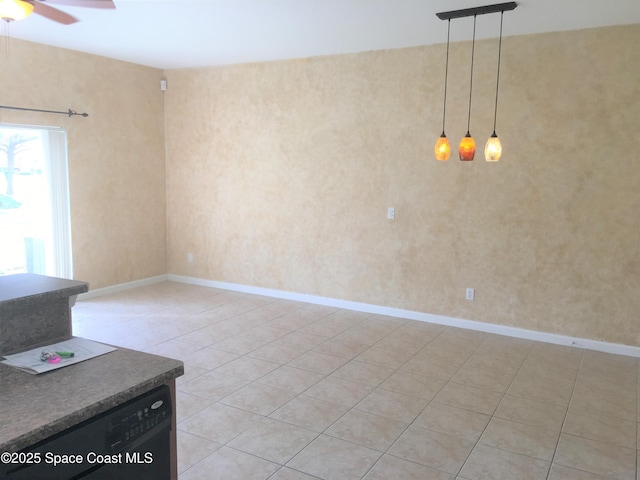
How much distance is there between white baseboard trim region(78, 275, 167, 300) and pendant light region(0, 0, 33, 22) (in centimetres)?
368

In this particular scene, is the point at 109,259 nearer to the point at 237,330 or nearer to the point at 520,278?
the point at 237,330

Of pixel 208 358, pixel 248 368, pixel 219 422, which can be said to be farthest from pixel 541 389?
pixel 208 358

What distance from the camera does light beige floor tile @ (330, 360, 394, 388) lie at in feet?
12.2

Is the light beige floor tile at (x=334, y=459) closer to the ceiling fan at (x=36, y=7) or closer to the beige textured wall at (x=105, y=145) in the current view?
the ceiling fan at (x=36, y=7)

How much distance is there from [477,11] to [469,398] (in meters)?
2.94

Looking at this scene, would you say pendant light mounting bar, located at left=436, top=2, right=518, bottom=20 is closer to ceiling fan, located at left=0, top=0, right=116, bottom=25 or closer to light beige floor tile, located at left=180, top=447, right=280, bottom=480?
ceiling fan, located at left=0, top=0, right=116, bottom=25

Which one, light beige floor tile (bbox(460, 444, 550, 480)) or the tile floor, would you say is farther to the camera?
the tile floor

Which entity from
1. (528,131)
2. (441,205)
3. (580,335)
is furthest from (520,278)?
(528,131)

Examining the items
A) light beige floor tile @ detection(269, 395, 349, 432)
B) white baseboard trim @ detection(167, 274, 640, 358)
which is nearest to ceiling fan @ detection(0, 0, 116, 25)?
light beige floor tile @ detection(269, 395, 349, 432)

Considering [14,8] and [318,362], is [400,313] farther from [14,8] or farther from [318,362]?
[14,8]

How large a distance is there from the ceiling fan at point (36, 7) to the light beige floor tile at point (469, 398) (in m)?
3.21

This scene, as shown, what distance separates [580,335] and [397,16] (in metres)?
3.25

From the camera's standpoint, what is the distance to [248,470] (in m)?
2.57

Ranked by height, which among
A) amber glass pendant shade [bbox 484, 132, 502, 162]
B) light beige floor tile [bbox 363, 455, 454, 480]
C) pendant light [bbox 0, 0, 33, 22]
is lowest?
light beige floor tile [bbox 363, 455, 454, 480]
